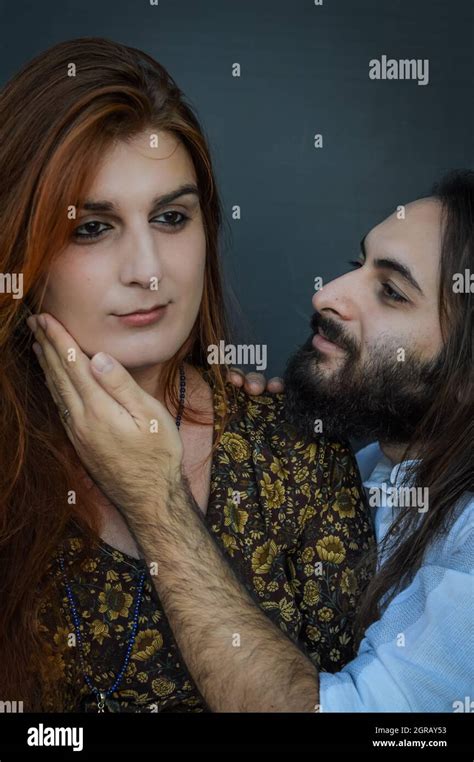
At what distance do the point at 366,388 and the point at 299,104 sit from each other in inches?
39.0

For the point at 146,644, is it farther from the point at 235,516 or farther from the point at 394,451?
the point at 394,451

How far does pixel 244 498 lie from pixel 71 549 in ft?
1.21

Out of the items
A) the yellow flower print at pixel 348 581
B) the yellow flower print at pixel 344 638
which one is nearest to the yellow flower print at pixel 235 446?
the yellow flower print at pixel 348 581

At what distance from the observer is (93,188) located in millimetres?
1934

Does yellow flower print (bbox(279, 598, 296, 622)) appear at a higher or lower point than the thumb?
lower

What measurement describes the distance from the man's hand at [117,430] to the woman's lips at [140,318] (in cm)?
9

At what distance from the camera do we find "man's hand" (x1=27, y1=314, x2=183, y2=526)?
200 cm

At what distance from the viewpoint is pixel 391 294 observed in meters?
2.38

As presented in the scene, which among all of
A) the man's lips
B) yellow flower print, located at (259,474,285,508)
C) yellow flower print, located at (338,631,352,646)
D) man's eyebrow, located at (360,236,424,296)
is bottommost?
yellow flower print, located at (338,631,352,646)

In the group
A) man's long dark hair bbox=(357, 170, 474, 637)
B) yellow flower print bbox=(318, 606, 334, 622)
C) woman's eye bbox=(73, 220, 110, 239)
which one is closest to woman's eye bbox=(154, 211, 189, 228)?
woman's eye bbox=(73, 220, 110, 239)

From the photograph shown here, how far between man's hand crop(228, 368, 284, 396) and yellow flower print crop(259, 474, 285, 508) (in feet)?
0.69

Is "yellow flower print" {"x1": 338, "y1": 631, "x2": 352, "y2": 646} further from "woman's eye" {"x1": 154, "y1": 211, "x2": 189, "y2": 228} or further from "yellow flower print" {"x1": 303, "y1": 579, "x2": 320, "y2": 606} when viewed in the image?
"woman's eye" {"x1": 154, "y1": 211, "x2": 189, "y2": 228}
